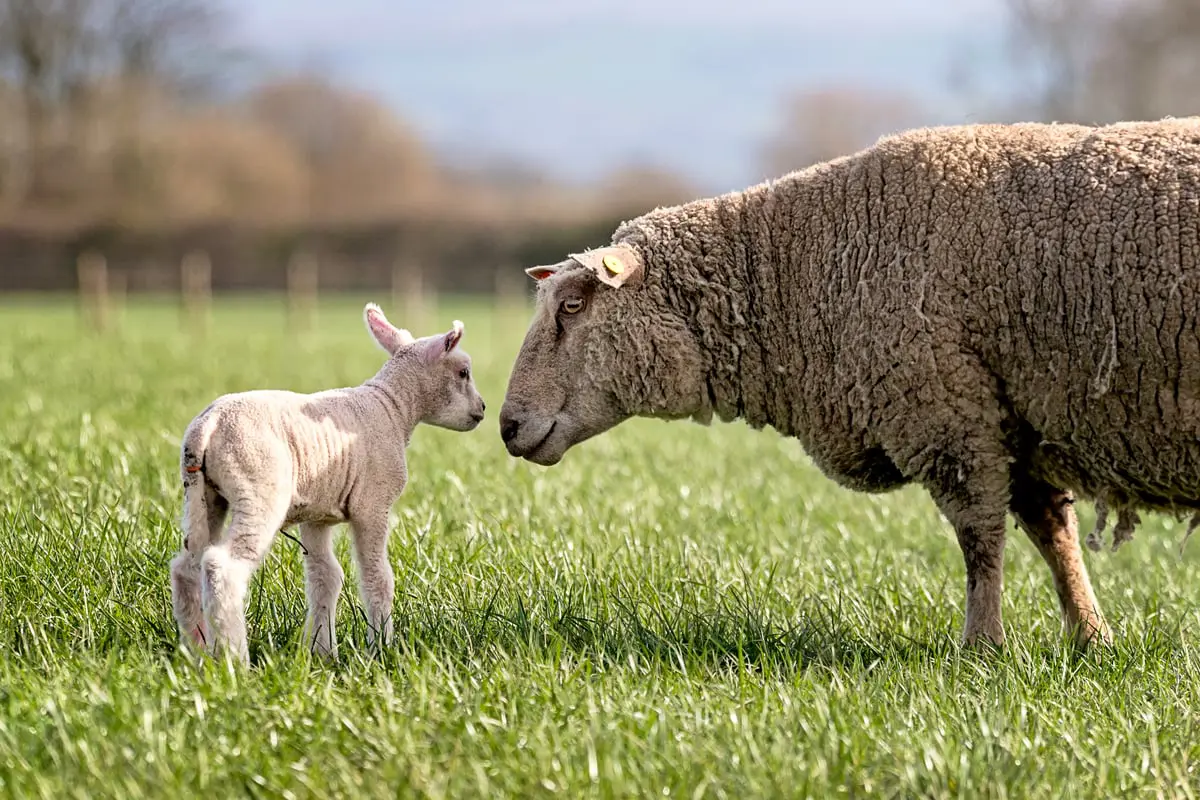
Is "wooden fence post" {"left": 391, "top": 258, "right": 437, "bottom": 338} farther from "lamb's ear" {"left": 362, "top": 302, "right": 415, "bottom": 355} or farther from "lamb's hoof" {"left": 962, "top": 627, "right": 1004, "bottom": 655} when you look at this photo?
"lamb's hoof" {"left": 962, "top": 627, "right": 1004, "bottom": 655}

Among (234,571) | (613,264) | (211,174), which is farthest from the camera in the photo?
(211,174)

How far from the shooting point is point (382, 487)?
411 centimetres

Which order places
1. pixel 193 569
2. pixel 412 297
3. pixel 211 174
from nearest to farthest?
1. pixel 193 569
2. pixel 412 297
3. pixel 211 174

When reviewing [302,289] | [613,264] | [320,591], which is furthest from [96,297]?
[320,591]

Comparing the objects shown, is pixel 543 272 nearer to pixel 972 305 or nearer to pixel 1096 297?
pixel 972 305

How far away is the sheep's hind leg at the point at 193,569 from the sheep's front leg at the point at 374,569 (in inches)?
15.8

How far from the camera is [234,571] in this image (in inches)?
143

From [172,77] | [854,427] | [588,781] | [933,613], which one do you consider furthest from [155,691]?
[172,77]

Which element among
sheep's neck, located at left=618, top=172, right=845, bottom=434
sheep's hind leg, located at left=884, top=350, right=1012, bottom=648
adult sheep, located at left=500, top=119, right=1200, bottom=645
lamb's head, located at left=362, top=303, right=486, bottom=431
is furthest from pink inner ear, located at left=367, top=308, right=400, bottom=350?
sheep's hind leg, located at left=884, top=350, right=1012, bottom=648

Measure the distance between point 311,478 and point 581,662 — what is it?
0.93m

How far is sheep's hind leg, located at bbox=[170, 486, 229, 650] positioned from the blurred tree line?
147 ft

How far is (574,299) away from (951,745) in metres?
2.29

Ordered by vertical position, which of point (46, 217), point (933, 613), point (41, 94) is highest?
point (41, 94)

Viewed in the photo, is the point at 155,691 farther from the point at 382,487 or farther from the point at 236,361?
the point at 236,361
